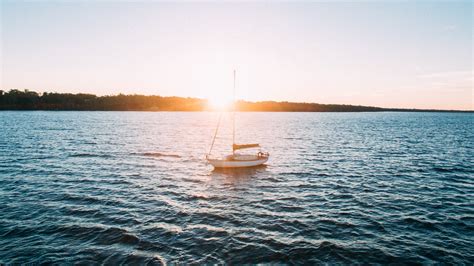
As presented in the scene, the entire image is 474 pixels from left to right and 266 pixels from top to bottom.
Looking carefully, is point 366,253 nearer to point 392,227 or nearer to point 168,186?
point 392,227

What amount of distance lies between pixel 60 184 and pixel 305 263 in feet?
86.8

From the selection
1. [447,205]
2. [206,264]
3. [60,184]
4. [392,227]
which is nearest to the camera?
[206,264]

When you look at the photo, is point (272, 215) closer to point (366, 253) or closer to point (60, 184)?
point (366, 253)

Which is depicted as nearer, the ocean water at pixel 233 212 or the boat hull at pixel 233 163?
the ocean water at pixel 233 212

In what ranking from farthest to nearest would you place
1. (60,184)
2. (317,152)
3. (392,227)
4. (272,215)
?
(317,152), (60,184), (272,215), (392,227)

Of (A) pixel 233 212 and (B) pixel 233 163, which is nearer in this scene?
(A) pixel 233 212

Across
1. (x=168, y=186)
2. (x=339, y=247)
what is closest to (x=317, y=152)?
(x=168, y=186)

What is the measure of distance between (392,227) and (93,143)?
57.3m

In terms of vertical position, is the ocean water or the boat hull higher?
the boat hull

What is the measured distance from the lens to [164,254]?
16266 millimetres

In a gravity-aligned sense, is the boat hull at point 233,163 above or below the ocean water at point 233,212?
above

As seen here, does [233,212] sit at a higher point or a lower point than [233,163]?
lower

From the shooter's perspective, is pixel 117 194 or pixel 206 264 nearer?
pixel 206 264

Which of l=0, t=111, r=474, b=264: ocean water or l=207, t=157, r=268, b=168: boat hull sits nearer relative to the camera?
l=0, t=111, r=474, b=264: ocean water
